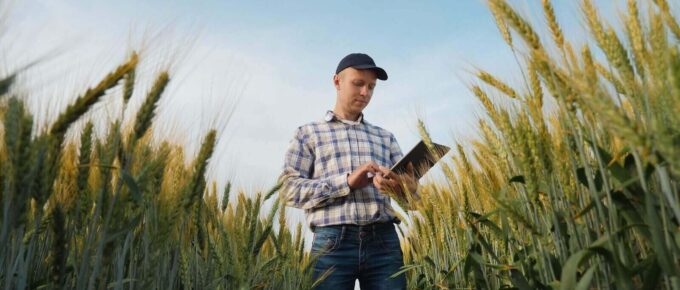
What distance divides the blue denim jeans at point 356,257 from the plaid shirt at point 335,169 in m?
0.07

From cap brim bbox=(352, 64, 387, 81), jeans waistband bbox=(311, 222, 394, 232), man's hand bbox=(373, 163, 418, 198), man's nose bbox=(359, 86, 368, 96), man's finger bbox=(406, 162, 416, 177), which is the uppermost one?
cap brim bbox=(352, 64, 387, 81)

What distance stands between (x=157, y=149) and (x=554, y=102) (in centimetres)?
116

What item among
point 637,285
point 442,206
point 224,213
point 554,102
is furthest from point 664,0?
point 224,213

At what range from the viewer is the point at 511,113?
5.12 feet

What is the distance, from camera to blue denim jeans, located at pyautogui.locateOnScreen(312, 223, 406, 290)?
10.9 ft

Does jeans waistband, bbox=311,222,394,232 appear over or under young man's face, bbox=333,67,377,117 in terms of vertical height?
under

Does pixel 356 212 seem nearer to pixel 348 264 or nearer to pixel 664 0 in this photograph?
pixel 348 264

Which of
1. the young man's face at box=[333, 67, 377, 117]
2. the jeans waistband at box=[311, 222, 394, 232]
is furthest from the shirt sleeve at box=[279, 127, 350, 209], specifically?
the young man's face at box=[333, 67, 377, 117]

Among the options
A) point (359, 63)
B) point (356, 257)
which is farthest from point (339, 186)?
point (359, 63)

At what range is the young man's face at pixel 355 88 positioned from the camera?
11.9 feet

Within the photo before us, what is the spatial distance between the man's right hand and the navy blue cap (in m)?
0.68

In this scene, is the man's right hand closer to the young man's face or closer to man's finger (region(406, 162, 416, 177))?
man's finger (region(406, 162, 416, 177))

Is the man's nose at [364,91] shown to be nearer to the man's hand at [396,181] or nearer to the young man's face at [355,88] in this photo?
the young man's face at [355,88]

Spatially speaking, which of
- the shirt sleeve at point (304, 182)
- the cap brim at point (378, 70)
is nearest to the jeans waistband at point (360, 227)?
the shirt sleeve at point (304, 182)
